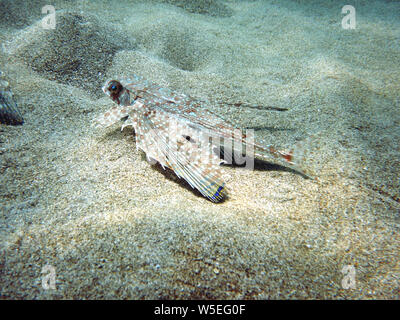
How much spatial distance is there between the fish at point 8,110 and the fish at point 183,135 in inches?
34.0

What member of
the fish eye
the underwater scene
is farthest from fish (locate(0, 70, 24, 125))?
the fish eye

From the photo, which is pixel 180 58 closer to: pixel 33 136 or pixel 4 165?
pixel 33 136

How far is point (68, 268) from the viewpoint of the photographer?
1.48 metres

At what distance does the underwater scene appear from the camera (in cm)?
154

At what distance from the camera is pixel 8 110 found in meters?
2.64

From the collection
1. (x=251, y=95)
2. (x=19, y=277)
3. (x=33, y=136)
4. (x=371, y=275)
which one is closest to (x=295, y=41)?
(x=251, y=95)

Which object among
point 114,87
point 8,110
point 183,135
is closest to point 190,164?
point 183,135

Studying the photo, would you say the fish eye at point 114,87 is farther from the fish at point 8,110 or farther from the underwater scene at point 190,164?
the fish at point 8,110

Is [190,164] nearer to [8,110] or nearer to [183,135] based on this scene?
[183,135]

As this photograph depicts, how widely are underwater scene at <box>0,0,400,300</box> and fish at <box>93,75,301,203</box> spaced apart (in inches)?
0.7

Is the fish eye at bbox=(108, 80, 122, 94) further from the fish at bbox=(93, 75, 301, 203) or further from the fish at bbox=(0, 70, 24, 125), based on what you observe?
the fish at bbox=(0, 70, 24, 125)

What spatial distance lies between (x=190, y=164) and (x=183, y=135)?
0.46 m

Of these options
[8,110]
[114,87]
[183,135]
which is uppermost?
[114,87]
